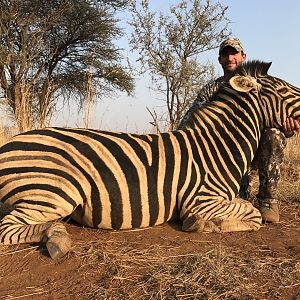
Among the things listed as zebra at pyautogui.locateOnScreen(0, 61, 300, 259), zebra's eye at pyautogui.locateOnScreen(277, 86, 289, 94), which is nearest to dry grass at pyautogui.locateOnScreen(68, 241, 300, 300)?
zebra at pyautogui.locateOnScreen(0, 61, 300, 259)

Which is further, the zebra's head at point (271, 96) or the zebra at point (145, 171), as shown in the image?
the zebra's head at point (271, 96)

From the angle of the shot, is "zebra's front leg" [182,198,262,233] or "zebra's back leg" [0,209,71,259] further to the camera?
"zebra's front leg" [182,198,262,233]

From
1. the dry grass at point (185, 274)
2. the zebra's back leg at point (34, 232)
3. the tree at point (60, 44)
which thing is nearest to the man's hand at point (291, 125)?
the dry grass at point (185, 274)

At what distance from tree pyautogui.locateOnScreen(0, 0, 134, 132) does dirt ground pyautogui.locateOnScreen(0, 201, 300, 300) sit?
1126cm

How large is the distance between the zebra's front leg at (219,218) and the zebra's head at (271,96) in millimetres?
903

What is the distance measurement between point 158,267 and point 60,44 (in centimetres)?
1581

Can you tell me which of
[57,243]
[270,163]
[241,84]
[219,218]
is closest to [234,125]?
[241,84]

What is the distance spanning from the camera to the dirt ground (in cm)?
223

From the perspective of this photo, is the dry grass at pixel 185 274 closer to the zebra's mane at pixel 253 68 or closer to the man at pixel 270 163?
the man at pixel 270 163

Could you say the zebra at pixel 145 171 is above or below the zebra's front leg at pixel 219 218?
above

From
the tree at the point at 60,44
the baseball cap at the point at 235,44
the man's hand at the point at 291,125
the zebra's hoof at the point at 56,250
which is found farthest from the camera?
the tree at the point at 60,44

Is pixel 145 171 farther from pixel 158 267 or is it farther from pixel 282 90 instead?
pixel 282 90

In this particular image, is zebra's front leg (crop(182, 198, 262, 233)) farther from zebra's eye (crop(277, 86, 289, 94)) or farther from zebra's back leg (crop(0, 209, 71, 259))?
zebra's eye (crop(277, 86, 289, 94))

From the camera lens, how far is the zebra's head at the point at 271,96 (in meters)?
3.71
